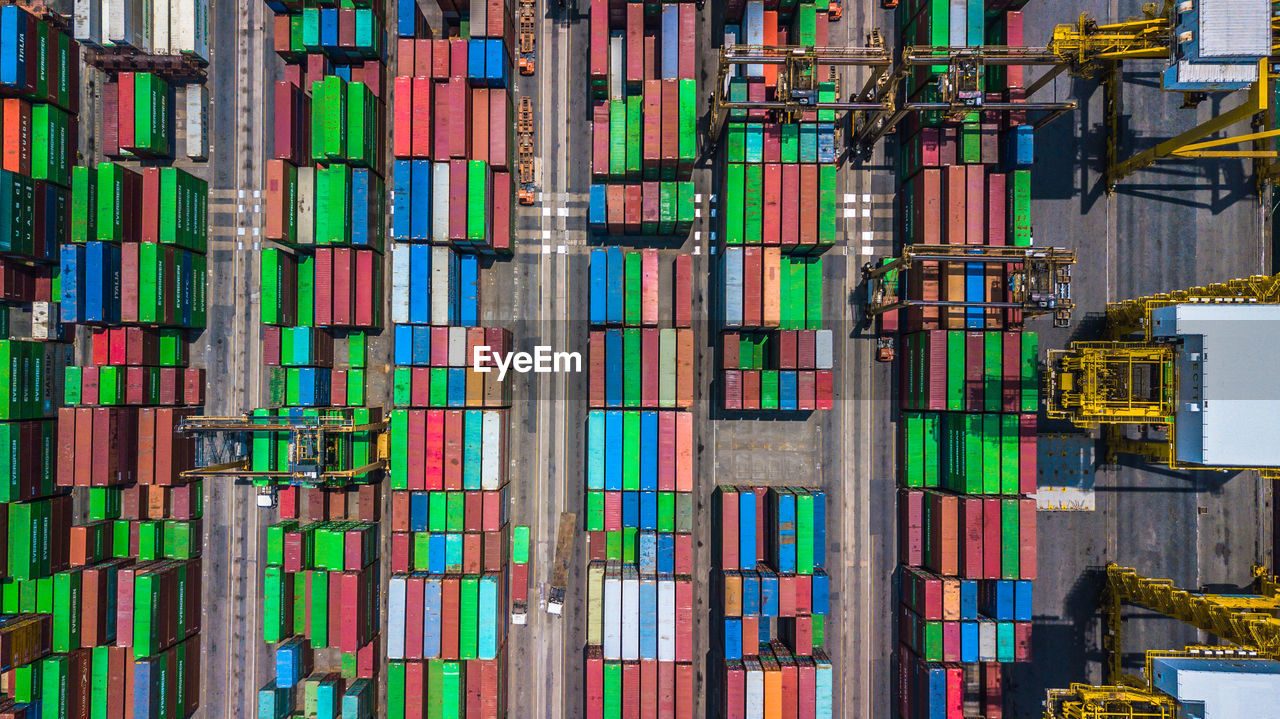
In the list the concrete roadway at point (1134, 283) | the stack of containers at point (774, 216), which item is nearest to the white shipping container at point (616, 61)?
the stack of containers at point (774, 216)

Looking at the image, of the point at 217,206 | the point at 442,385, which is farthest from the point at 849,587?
the point at 217,206

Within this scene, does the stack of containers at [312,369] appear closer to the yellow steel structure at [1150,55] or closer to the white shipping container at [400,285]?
the white shipping container at [400,285]

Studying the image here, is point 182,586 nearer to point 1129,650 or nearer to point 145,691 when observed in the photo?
point 145,691

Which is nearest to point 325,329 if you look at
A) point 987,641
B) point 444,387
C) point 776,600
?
point 444,387

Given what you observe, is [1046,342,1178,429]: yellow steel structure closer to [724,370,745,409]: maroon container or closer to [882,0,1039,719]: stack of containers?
[882,0,1039,719]: stack of containers

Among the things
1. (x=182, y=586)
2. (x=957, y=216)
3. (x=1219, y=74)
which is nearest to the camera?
(x=1219, y=74)

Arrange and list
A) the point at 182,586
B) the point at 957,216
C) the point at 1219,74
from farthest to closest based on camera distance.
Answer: the point at 182,586 → the point at 957,216 → the point at 1219,74
